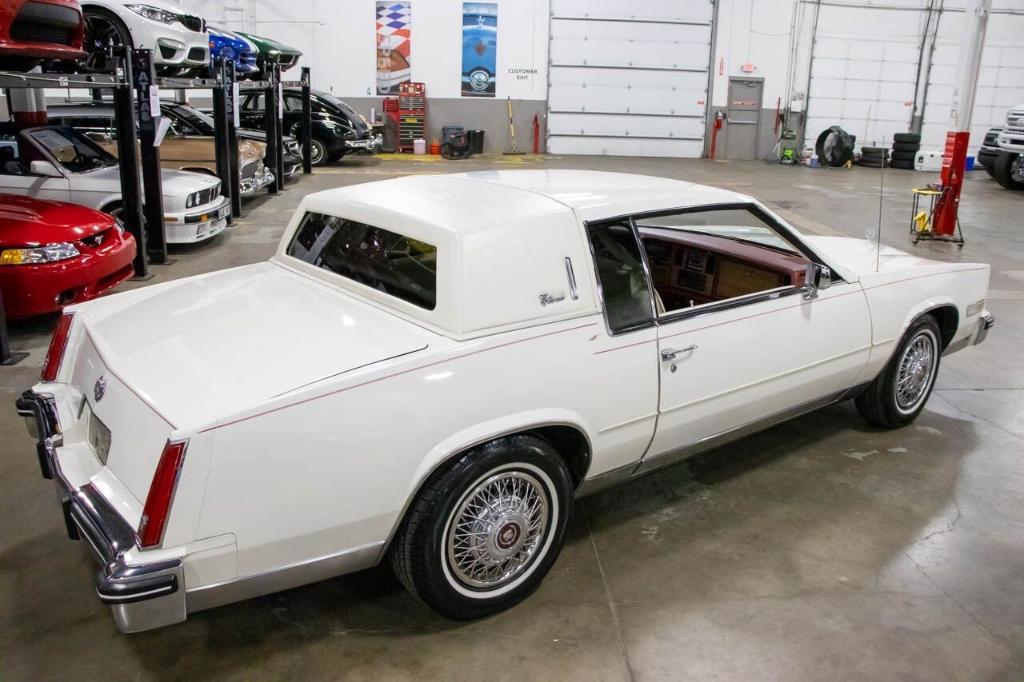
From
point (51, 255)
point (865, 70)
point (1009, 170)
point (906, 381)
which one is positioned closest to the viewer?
point (906, 381)

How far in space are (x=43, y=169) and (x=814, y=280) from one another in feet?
24.2

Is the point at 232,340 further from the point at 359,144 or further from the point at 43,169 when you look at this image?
the point at 359,144

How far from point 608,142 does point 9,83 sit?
1833 cm

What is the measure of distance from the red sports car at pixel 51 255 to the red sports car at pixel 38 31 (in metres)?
1.15

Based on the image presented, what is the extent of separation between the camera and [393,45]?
69.1 feet

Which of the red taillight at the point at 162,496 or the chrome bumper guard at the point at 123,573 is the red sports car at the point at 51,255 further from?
the red taillight at the point at 162,496

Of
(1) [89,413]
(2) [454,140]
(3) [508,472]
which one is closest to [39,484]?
(1) [89,413]

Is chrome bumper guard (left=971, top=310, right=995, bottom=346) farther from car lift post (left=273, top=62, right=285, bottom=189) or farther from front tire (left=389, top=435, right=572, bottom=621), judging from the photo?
car lift post (left=273, top=62, right=285, bottom=189)

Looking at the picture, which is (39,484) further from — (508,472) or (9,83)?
(9,83)

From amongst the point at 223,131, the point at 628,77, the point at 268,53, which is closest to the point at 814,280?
the point at 223,131

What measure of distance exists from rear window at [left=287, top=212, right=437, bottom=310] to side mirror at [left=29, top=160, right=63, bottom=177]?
555 cm

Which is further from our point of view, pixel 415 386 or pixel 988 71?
pixel 988 71

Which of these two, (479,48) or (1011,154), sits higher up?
(479,48)

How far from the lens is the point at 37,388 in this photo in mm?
3104
